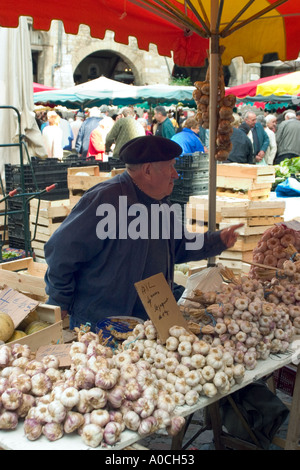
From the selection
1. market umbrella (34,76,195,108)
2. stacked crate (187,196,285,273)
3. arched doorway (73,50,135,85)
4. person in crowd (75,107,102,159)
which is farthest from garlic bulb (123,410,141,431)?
arched doorway (73,50,135,85)

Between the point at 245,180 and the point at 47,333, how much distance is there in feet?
16.3

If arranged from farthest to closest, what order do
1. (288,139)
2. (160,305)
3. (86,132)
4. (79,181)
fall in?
(288,139), (86,132), (79,181), (160,305)

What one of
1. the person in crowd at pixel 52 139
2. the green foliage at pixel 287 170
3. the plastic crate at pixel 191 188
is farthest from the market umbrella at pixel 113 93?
the plastic crate at pixel 191 188

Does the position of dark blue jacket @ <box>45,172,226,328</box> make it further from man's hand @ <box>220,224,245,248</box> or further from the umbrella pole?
the umbrella pole

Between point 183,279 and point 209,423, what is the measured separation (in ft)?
3.89

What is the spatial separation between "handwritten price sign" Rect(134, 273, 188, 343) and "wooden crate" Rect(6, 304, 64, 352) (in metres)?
0.50

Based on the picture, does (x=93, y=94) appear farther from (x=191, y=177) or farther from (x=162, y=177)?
(x=162, y=177)

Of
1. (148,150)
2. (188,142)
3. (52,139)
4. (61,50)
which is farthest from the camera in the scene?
(61,50)

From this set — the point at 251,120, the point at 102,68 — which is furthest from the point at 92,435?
the point at 102,68

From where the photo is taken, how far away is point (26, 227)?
5.38 meters

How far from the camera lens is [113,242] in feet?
9.25

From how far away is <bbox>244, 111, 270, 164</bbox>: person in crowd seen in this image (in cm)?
1068

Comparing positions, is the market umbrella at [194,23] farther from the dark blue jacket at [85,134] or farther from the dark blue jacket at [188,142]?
the dark blue jacket at [85,134]

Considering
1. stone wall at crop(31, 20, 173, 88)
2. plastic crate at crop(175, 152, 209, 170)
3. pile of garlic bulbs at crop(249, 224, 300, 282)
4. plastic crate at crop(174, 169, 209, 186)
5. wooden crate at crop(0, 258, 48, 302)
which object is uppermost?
stone wall at crop(31, 20, 173, 88)
